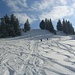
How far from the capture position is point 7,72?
A: 1148 centimetres

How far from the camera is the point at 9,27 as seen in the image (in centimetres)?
7675

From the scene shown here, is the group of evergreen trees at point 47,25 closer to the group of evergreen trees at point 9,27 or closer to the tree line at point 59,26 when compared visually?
the tree line at point 59,26

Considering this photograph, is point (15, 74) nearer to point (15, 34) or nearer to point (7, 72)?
point (7, 72)

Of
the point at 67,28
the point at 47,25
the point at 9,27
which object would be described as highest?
the point at 47,25

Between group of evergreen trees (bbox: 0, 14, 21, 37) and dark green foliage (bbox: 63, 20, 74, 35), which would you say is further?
dark green foliage (bbox: 63, 20, 74, 35)

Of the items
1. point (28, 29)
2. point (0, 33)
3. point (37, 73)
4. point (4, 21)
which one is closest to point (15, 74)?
point (37, 73)

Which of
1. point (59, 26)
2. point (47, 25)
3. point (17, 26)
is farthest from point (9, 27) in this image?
point (59, 26)

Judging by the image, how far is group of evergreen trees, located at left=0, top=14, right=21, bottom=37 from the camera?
242ft

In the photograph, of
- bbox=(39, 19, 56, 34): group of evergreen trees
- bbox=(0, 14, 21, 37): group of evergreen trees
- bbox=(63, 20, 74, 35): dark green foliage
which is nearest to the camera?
bbox=(0, 14, 21, 37): group of evergreen trees

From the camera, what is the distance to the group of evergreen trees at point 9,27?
242 ft

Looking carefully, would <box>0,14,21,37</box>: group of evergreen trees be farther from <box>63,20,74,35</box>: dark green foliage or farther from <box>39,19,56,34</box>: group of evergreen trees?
<box>63,20,74,35</box>: dark green foliage

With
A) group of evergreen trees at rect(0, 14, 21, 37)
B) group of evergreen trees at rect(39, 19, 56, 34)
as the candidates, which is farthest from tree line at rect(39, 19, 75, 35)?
group of evergreen trees at rect(0, 14, 21, 37)

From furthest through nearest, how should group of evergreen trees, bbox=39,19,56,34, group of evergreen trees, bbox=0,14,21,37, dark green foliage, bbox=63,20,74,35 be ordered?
dark green foliage, bbox=63,20,74,35
group of evergreen trees, bbox=39,19,56,34
group of evergreen trees, bbox=0,14,21,37

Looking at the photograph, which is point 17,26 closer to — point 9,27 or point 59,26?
point 9,27
